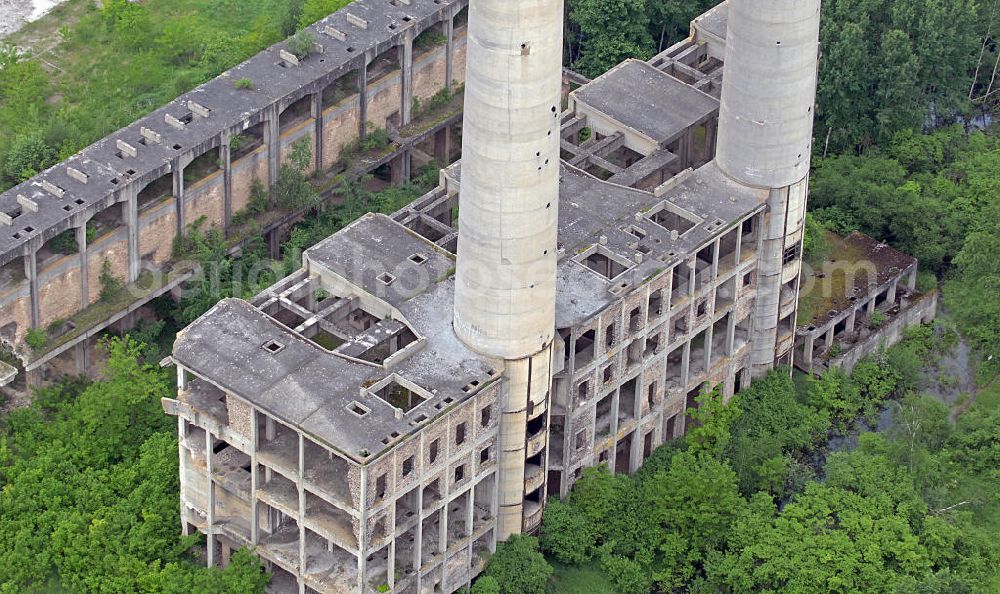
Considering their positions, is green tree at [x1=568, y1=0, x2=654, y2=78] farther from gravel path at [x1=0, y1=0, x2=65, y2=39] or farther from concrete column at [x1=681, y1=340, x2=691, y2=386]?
gravel path at [x1=0, y1=0, x2=65, y2=39]

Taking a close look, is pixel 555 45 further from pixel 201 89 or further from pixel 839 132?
pixel 839 132

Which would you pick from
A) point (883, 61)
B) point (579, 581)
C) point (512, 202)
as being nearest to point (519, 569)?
point (579, 581)

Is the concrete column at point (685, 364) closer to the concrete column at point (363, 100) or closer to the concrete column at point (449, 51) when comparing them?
the concrete column at point (363, 100)

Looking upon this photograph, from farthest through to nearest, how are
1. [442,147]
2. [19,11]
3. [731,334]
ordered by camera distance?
[19,11] < [442,147] < [731,334]

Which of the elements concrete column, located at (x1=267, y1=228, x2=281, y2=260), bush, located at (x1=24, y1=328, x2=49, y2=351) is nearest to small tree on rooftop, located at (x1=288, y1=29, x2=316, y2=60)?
concrete column, located at (x1=267, y1=228, x2=281, y2=260)

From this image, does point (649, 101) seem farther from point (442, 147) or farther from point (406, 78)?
point (442, 147)

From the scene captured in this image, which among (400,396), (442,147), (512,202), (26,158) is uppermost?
(512,202)

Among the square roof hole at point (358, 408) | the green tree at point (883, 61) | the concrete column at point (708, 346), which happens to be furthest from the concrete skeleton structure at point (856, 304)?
the square roof hole at point (358, 408)
